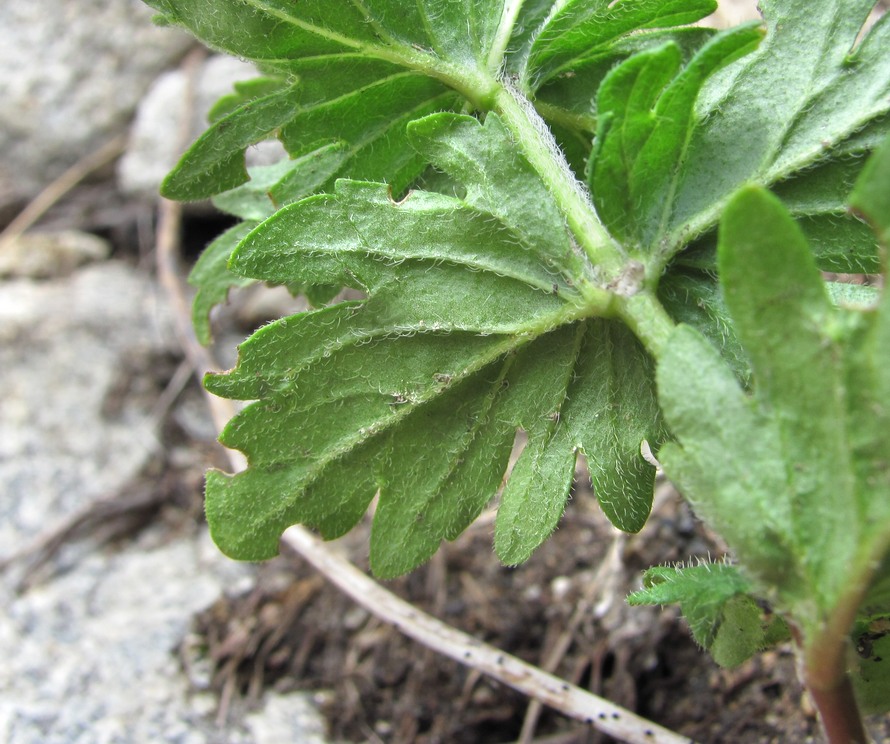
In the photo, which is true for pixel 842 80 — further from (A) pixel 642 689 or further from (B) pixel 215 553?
(B) pixel 215 553

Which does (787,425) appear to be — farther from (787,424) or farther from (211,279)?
(211,279)

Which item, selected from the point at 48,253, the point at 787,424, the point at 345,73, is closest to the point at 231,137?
the point at 345,73

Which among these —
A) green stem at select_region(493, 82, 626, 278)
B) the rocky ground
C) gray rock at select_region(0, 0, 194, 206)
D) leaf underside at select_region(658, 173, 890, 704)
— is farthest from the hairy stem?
gray rock at select_region(0, 0, 194, 206)

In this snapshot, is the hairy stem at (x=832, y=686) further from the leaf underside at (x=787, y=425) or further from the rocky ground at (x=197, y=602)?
the rocky ground at (x=197, y=602)

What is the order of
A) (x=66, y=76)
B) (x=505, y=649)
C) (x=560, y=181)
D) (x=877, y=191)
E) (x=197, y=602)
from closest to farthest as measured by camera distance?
1. (x=877, y=191)
2. (x=560, y=181)
3. (x=505, y=649)
4. (x=197, y=602)
5. (x=66, y=76)

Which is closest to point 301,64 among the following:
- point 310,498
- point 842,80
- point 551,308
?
point 551,308
